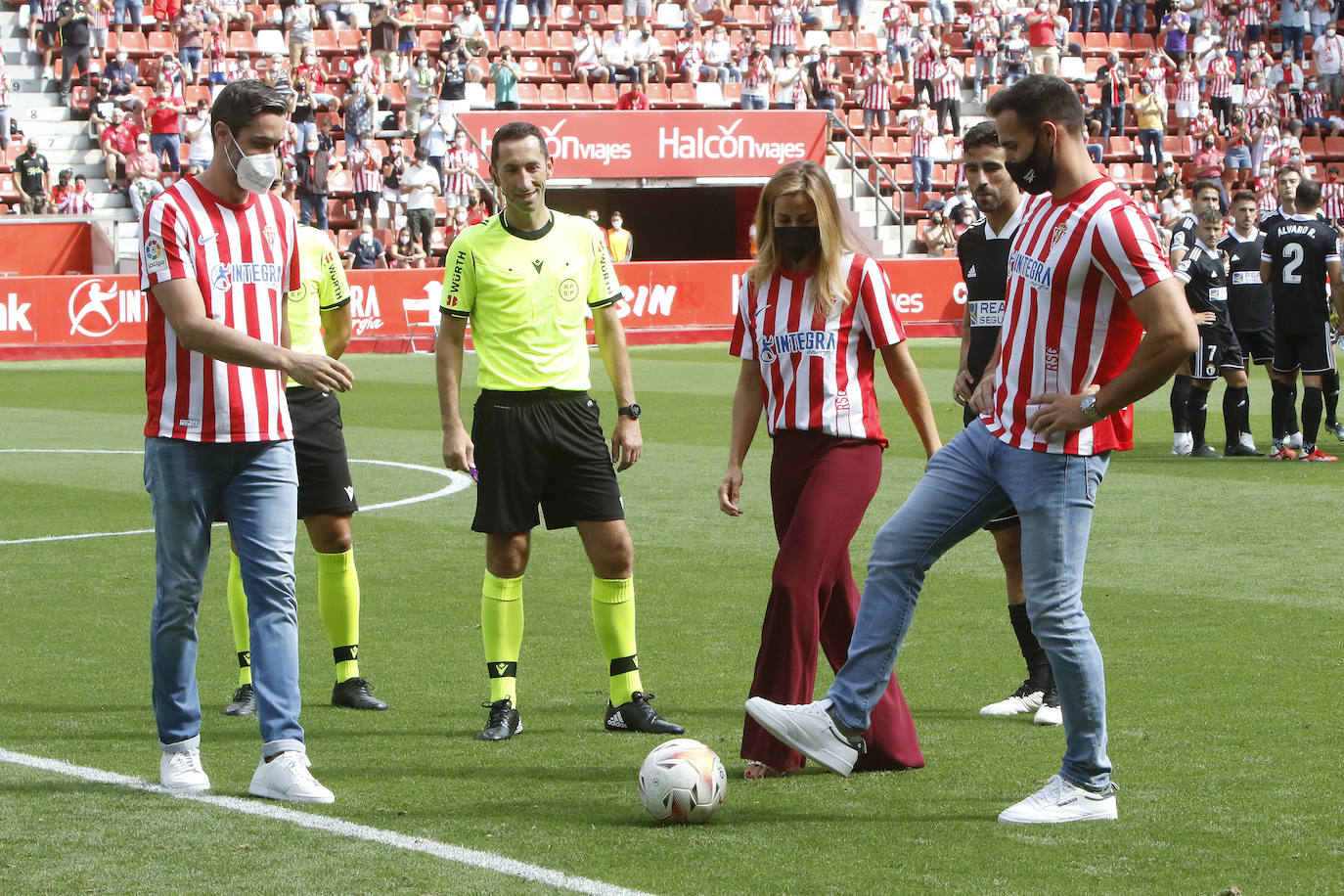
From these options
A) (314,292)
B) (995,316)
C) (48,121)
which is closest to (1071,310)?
(995,316)

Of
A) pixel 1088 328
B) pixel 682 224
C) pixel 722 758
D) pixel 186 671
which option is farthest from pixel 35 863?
pixel 682 224

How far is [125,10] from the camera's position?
107 ft

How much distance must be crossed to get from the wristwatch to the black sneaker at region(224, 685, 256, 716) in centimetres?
345

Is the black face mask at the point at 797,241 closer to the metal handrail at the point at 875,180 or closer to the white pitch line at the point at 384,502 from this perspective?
the white pitch line at the point at 384,502

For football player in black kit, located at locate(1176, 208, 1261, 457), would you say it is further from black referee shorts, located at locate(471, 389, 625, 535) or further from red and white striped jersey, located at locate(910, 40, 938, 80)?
red and white striped jersey, located at locate(910, 40, 938, 80)

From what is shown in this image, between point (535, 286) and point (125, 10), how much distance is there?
28.4 metres

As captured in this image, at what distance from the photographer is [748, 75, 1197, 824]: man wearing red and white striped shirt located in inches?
193

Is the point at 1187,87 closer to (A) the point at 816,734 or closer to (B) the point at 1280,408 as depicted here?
(B) the point at 1280,408

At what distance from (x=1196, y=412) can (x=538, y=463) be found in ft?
33.0

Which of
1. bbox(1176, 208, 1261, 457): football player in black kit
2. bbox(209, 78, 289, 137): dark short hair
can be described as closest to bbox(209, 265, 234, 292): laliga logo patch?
bbox(209, 78, 289, 137): dark short hair

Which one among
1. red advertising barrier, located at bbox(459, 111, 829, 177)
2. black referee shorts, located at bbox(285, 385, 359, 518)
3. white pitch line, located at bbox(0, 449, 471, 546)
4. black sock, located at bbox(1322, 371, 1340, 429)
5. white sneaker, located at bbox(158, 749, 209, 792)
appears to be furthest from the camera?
red advertising barrier, located at bbox(459, 111, 829, 177)

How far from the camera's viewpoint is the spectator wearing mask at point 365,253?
29.3m

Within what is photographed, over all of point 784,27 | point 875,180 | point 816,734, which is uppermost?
point 784,27

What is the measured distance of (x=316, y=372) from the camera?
5.20 meters
